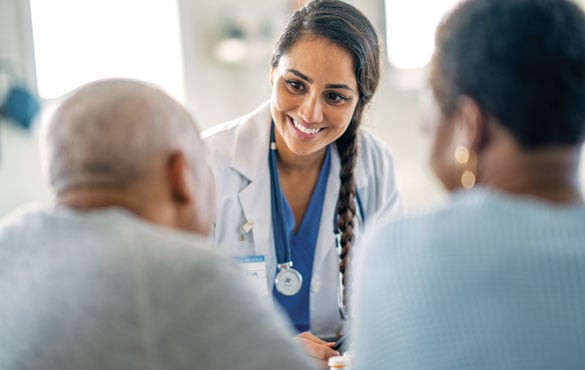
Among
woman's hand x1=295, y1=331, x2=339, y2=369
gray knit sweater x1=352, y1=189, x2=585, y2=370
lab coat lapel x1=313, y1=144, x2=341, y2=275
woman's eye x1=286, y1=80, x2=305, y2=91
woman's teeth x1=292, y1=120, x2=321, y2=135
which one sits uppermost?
woman's eye x1=286, y1=80, x2=305, y2=91

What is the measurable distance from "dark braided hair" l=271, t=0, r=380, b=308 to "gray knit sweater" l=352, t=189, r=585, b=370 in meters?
0.99

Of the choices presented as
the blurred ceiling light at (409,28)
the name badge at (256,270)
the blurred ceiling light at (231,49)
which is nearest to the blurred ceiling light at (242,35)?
the blurred ceiling light at (231,49)

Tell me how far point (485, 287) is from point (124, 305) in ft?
1.32

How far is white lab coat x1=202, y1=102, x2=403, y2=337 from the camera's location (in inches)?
70.5

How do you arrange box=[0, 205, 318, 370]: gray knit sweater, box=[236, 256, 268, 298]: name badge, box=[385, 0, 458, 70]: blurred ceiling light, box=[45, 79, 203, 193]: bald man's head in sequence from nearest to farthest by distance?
box=[0, 205, 318, 370]: gray knit sweater < box=[45, 79, 203, 193]: bald man's head < box=[236, 256, 268, 298]: name badge < box=[385, 0, 458, 70]: blurred ceiling light

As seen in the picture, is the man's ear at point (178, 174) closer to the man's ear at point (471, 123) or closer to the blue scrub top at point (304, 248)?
the man's ear at point (471, 123)

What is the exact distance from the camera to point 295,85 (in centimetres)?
176

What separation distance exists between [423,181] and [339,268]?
2.21 metres

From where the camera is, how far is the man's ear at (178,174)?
2.96 feet

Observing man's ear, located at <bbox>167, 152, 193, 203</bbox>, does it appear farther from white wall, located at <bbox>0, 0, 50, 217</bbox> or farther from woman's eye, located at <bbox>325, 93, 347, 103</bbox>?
white wall, located at <bbox>0, 0, 50, 217</bbox>

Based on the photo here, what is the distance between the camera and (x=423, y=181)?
3.90 metres

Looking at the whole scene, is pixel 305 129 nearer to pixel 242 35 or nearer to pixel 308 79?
pixel 308 79

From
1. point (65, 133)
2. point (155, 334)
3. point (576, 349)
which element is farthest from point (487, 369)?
point (65, 133)

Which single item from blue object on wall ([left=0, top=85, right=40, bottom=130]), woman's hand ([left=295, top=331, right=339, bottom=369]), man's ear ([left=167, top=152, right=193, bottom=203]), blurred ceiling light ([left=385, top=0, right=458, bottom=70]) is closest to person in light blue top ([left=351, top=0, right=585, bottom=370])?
man's ear ([left=167, top=152, right=193, bottom=203])
